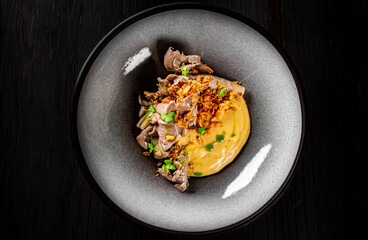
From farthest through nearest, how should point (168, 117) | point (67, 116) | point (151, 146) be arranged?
point (67, 116), point (151, 146), point (168, 117)

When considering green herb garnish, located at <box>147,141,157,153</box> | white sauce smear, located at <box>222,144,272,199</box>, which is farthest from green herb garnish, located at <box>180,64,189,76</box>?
white sauce smear, located at <box>222,144,272,199</box>

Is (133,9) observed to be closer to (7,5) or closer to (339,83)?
(7,5)

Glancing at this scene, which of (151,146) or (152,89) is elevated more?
(152,89)

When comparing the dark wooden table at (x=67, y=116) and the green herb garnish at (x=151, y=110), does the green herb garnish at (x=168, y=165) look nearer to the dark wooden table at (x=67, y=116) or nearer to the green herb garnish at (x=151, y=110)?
the green herb garnish at (x=151, y=110)

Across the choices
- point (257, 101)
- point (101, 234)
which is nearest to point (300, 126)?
point (257, 101)

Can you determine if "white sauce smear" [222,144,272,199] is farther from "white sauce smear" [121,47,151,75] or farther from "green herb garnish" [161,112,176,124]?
"white sauce smear" [121,47,151,75]

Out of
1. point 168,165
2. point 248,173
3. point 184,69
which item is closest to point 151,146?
point 168,165

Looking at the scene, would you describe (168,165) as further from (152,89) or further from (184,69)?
(184,69)
